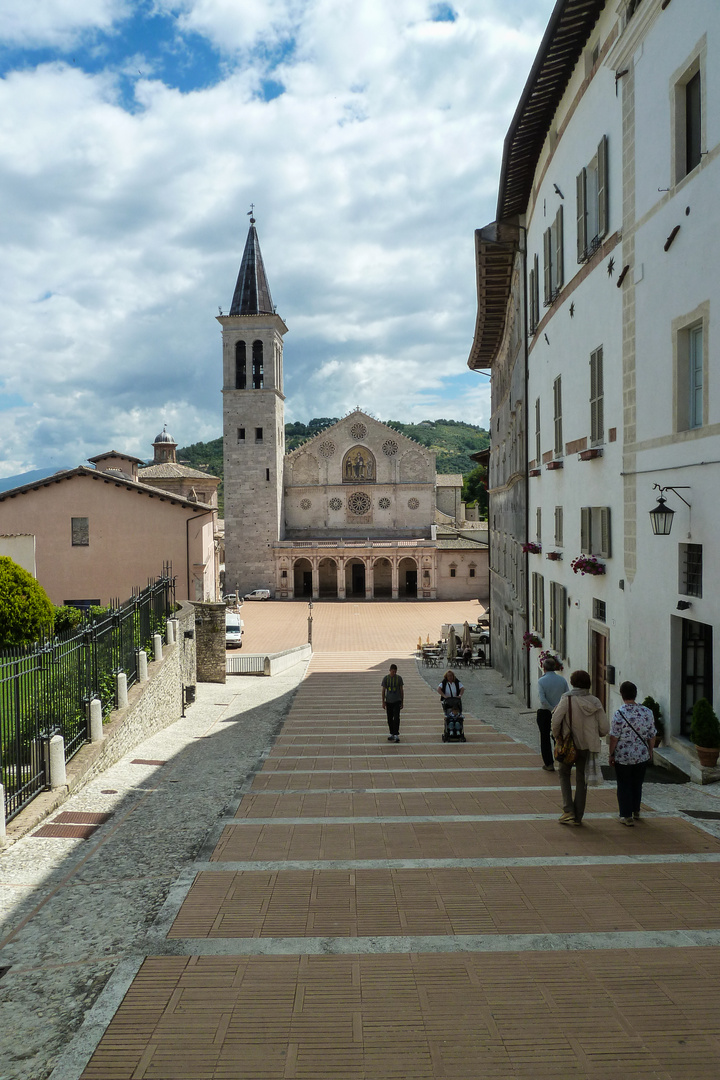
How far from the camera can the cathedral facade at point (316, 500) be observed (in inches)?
2324

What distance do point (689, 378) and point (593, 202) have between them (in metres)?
4.91

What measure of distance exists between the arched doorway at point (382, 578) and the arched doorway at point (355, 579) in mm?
1074

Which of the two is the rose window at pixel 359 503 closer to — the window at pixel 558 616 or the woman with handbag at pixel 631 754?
the window at pixel 558 616

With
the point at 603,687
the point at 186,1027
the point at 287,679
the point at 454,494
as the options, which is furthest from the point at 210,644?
the point at 454,494

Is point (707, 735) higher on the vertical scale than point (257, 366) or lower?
lower

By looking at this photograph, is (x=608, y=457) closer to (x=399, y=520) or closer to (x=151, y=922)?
(x=151, y=922)

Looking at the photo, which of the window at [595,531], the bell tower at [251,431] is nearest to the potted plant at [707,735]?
the window at [595,531]

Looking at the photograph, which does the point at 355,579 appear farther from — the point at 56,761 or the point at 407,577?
the point at 56,761

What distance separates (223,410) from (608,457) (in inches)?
2093

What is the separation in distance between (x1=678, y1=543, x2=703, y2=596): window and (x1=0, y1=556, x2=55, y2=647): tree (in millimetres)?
15501

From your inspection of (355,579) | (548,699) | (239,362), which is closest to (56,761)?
(548,699)

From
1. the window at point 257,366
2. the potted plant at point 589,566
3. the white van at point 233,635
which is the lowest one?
the white van at point 233,635

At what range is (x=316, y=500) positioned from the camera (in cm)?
6378

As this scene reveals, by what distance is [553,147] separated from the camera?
14617mm
